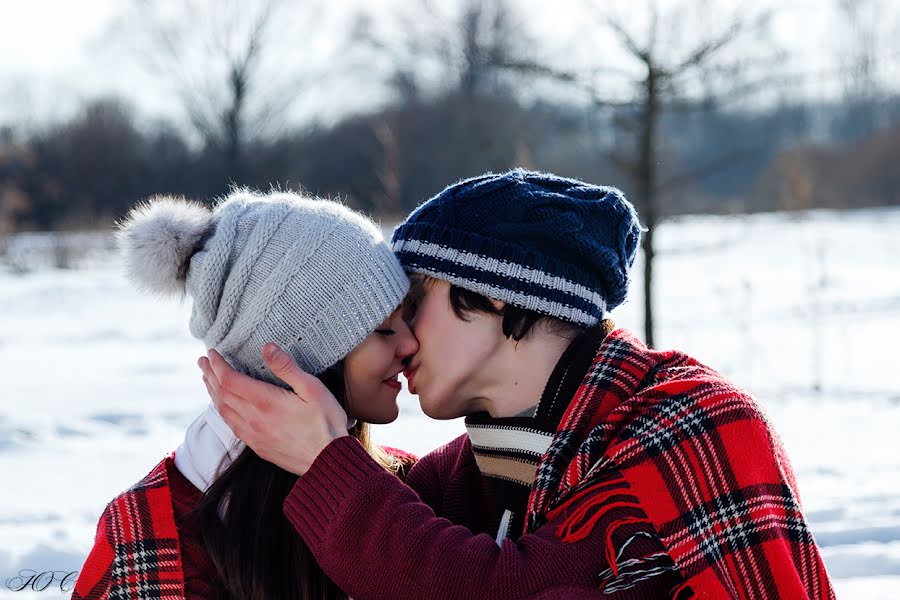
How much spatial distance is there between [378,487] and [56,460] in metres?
2.89

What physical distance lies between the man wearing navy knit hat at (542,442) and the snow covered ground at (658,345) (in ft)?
2.17

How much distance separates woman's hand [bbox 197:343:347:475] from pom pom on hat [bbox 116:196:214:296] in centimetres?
27

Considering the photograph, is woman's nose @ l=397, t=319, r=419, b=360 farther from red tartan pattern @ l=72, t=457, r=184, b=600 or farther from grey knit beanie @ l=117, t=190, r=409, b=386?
red tartan pattern @ l=72, t=457, r=184, b=600

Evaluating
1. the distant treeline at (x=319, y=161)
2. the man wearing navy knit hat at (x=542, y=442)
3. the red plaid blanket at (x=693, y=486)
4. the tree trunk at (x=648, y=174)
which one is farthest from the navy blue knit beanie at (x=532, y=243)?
the distant treeline at (x=319, y=161)

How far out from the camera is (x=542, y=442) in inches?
82.2

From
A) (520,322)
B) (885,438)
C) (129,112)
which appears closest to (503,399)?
(520,322)

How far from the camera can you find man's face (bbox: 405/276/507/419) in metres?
2.19

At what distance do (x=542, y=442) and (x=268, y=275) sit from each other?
0.67 metres

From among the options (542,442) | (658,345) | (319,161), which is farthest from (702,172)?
(319,161)

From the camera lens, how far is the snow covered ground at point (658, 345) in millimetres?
3330

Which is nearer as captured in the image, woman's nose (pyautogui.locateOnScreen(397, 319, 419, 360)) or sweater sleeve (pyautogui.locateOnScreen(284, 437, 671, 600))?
sweater sleeve (pyautogui.locateOnScreen(284, 437, 671, 600))

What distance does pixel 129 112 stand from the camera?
26.2m

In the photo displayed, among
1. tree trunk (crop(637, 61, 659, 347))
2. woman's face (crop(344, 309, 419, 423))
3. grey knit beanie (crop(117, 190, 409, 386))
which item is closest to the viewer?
grey knit beanie (crop(117, 190, 409, 386))

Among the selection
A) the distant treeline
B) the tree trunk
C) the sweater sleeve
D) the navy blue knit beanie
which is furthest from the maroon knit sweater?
the distant treeline
